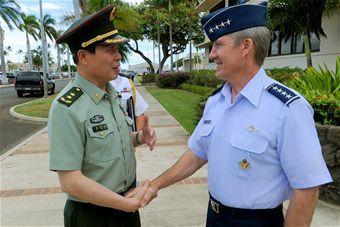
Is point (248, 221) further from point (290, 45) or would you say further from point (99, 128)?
point (290, 45)

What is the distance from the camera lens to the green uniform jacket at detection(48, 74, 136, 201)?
1663 millimetres

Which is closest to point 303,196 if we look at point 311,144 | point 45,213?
point 311,144

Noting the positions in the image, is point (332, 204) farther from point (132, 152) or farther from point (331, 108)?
point (132, 152)

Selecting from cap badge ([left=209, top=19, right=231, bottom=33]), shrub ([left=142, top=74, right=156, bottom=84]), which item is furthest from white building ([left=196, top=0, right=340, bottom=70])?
shrub ([left=142, top=74, right=156, bottom=84])

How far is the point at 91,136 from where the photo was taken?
174 cm

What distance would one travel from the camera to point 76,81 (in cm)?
189

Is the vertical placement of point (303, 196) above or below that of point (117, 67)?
below

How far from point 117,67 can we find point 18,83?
2293cm

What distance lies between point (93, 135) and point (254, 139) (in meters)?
0.81

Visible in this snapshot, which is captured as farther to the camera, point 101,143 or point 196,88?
point 196,88

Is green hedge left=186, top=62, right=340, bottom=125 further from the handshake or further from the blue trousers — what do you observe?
the handshake

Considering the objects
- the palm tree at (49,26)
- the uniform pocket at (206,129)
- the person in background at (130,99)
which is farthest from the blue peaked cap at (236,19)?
the palm tree at (49,26)

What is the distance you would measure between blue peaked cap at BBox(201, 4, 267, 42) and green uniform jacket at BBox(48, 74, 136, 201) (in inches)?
28.7

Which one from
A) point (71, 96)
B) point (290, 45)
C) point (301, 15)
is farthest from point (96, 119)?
point (290, 45)
